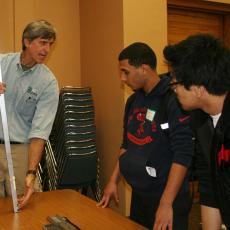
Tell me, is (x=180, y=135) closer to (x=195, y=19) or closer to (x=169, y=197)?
(x=169, y=197)

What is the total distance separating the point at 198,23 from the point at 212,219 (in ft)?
10.4

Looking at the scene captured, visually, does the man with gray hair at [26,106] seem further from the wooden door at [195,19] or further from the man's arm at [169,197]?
the wooden door at [195,19]

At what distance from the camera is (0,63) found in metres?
2.34

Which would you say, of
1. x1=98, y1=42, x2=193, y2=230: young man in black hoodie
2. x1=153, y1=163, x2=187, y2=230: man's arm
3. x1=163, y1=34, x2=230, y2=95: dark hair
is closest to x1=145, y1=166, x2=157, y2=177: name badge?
x1=98, y1=42, x2=193, y2=230: young man in black hoodie

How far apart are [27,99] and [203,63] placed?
4.17 ft

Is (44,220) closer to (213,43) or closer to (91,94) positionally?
(213,43)

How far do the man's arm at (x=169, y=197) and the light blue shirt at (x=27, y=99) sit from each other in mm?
868

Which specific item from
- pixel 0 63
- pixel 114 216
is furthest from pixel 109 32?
pixel 114 216

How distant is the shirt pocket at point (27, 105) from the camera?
7.44ft

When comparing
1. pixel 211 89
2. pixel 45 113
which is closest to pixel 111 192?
pixel 45 113

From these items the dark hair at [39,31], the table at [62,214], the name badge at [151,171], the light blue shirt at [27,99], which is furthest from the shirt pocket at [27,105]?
the name badge at [151,171]

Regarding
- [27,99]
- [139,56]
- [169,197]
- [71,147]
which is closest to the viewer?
[169,197]

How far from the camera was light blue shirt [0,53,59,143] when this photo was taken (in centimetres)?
227

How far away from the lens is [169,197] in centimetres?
168
